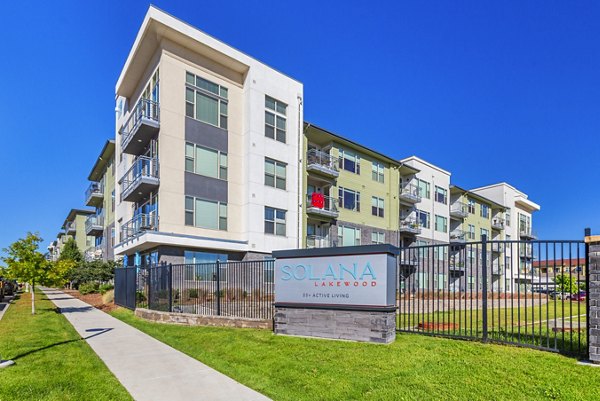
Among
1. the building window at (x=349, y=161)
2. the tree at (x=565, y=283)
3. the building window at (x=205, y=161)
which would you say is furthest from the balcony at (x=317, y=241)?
the tree at (x=565, y=283)

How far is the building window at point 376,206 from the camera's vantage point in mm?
35438

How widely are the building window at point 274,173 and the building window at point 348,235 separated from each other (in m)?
7.74

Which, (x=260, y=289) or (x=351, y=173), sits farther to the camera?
(x=351, y=173)

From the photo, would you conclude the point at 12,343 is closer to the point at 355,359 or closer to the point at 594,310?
the point at 355,359

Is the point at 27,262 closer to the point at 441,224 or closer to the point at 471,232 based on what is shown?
the point at 441,224

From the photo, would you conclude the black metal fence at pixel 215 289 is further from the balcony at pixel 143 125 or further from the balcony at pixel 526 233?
the balcony at pixel 526 233

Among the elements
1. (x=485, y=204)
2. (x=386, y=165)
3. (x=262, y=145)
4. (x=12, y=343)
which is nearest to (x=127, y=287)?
(x=12, y=343)

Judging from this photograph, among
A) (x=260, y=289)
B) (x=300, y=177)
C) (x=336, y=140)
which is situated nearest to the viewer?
(x=260, y=289)

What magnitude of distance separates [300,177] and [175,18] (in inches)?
496

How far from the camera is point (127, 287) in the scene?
19.3 m

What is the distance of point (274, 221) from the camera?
26.1m

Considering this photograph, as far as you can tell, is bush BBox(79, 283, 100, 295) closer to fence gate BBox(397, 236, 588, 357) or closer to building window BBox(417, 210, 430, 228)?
fence gate BBox(397, 236, 588, 357)

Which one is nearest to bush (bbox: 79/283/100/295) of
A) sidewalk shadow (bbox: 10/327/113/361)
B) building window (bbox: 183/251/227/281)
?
building window (bbox: 183/251/227/281)

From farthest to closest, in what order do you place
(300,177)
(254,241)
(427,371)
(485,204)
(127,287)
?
(485,204) → (300,177) → (254,241) → (127,287) → (427,371)
